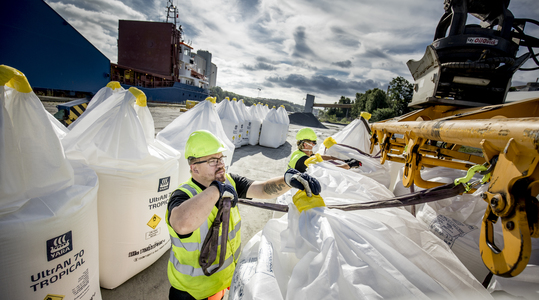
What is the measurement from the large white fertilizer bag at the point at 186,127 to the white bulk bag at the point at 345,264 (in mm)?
1657

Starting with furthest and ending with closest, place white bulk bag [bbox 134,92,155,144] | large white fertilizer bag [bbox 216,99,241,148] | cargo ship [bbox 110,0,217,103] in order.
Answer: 1. cargo ship [bbox 110,0,217,103]
2. large white fertilizer bag [bbox 216,99,241,148]
3. white bulk bag [bbox 134,92,155,144]

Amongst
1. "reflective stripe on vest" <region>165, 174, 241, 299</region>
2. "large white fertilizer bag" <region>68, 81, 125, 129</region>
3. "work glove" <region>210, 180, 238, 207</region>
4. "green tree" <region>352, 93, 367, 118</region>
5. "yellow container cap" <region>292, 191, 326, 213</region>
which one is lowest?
"reflective stripe on vest" <region>165, 174, 241, 299</region>

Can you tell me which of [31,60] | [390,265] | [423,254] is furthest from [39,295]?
[31,60]

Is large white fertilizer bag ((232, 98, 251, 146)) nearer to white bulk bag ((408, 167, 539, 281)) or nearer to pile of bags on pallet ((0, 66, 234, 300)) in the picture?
pile of bags on pallet ((0, 66, 234, 300))

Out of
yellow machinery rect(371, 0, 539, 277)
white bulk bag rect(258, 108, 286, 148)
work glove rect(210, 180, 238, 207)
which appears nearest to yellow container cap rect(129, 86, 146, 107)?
Answer: work glove rect(210, 180, 238, 207)

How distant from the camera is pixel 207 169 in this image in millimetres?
1378

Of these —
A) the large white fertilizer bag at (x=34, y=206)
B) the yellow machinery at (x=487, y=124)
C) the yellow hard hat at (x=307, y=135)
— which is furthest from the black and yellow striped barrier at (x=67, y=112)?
the yellow machinery at (x=487, y=124)

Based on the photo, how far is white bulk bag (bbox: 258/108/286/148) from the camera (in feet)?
28.8

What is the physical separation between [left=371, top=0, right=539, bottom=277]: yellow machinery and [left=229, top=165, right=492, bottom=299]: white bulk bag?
0.33 meters

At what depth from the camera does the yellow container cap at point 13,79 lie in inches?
40.3

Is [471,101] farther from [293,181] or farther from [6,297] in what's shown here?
[6,297]

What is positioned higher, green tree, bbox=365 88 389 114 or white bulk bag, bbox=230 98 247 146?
green tree, bbox=365 88 389 114

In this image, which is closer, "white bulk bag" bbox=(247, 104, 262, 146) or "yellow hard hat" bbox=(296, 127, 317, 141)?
"yellow hard hat" bbox=(296, 127, 317, 141)

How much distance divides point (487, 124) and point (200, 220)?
53.9 inches
